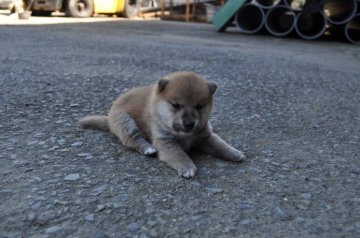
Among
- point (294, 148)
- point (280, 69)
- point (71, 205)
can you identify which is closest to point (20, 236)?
point (71, 205)

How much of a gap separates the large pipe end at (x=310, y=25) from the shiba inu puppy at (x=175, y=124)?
10.7 m

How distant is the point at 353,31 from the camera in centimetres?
1416

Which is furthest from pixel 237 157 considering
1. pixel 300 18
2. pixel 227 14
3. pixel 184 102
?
pixel 227 14

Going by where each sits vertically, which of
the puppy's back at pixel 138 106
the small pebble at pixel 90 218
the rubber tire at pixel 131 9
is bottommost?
the rubber tire at pixel 131 9

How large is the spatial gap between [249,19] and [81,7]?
746 centimetres

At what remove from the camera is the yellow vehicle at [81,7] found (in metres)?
17.5

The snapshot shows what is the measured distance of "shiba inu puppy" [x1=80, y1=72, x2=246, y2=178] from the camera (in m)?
3.24

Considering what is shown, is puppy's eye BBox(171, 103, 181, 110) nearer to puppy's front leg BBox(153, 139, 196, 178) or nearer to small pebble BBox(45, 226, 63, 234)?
puppy's front leg BBox(153, 139, 196, 178)

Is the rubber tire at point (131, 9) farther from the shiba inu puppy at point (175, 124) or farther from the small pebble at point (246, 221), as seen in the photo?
the small pebble at point (246, 221)

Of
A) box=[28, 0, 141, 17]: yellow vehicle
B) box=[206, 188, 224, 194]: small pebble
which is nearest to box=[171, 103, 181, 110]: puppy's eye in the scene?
box=[206, 188, 224, 194]: small pebble

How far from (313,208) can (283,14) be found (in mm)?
12641

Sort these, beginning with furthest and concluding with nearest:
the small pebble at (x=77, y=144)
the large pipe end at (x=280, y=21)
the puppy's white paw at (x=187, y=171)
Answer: the large pipe end at (x=280, y=21)
the small pebble at (x=77, y=144)
the puppy's white paw at (x=187, y=171)

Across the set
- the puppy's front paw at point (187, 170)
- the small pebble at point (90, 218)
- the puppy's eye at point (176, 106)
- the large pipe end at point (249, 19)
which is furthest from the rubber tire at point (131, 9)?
the small pebble at point (90, 218)

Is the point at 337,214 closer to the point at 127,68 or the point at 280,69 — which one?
the point at 127,68
